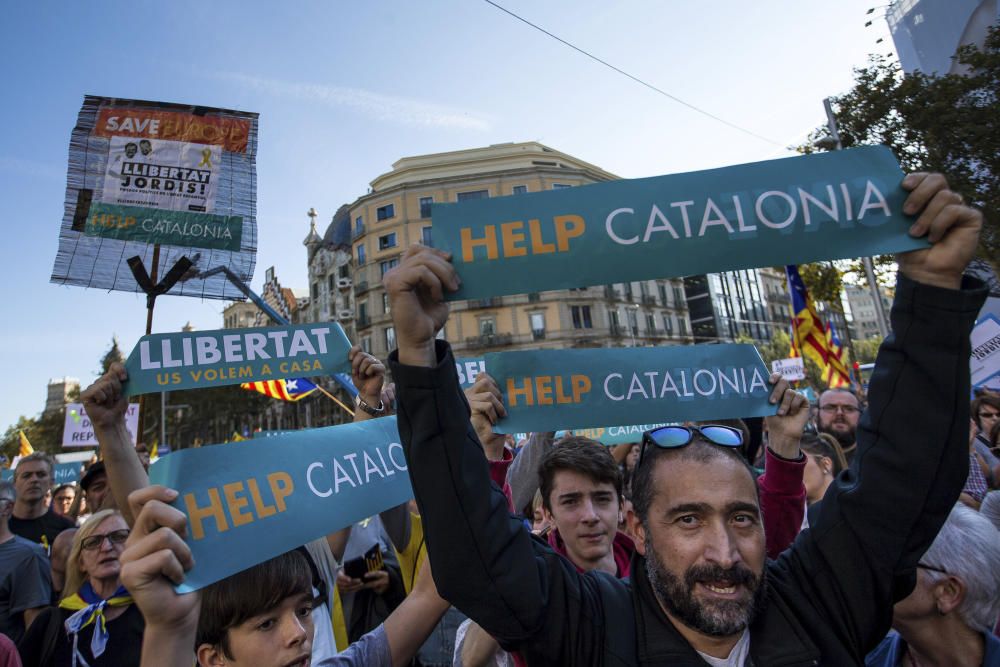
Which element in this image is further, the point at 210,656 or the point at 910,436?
the point at 210,656

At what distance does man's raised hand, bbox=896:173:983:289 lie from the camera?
4.85 feet

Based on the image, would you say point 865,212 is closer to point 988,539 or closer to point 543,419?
point 988,539

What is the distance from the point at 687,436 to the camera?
5.69 ft

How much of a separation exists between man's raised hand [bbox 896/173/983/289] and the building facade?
40.0 m

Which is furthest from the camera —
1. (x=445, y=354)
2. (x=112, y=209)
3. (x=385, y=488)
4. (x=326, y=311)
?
(x=326, y=311)

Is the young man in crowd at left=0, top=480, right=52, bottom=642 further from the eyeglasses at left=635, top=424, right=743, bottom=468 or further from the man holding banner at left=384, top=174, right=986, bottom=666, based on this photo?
the eyeglasses at left=635, top=424, right=743, bottom=468

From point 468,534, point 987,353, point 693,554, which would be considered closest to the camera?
point 468,534

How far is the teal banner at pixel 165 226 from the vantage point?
4383 mm

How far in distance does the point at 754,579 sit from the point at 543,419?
1.40 meters

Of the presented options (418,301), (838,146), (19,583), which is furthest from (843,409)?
(838,146)

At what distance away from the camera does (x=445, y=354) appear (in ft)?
4.97

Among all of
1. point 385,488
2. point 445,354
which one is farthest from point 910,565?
point 385,488

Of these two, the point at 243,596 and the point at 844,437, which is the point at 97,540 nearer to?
the point at 243,596

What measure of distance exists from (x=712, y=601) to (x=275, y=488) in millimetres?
1446
